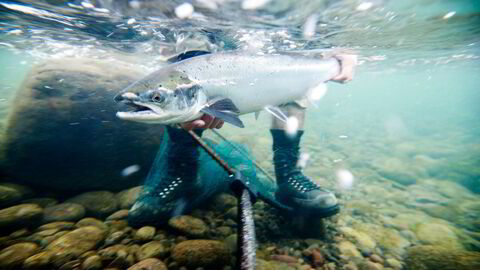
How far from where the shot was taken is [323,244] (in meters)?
3.17

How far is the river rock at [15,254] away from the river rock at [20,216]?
614mm

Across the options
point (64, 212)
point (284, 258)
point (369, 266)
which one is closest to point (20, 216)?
point (64, 212)

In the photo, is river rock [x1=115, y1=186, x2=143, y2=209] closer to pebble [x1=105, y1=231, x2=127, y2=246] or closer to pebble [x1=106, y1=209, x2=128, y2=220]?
pebble [x1=106, y1=209, x2=128, y2=220]

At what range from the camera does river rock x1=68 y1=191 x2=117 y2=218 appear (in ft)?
11.5

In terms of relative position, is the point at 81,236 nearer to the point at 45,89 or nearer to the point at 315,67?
the point at 45,89

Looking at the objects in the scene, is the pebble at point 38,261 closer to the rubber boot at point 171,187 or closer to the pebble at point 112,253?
the pebble at point 112,253

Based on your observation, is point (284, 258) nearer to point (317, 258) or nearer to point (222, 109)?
point (317, 258)

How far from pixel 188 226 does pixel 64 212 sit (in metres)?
1.96

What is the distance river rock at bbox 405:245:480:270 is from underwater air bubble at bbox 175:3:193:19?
629 centimetres

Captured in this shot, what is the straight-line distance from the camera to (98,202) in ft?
12.1

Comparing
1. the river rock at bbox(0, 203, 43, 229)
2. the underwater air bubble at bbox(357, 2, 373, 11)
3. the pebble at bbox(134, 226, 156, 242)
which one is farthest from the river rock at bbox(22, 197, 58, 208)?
the underwater air bubble at bbox(357, 2, 373, 11)

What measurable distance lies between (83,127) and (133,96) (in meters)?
3.27

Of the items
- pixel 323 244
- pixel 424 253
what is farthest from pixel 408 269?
pixel 323 244

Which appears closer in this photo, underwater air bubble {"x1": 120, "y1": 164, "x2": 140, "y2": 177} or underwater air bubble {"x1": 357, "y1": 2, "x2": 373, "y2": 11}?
underwater air bubble {"x1": 120, "y1": 164, "x2": 140, "y2": 177}
